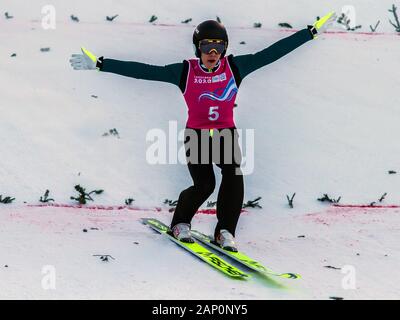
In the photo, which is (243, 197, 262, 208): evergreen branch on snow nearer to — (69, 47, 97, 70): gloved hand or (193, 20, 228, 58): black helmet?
(193, 20, 228, 58): black helmet

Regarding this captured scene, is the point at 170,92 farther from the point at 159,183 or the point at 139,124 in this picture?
the point at 159,183

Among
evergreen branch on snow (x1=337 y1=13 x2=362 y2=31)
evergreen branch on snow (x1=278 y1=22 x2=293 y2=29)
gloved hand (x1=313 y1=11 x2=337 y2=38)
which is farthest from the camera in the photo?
evergreen branch on snow (x1=337 y1=13 x2=362 y2=31)

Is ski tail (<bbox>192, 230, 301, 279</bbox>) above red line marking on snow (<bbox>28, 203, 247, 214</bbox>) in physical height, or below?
below

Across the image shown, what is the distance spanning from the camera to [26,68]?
39.0ft

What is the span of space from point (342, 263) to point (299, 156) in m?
3.39

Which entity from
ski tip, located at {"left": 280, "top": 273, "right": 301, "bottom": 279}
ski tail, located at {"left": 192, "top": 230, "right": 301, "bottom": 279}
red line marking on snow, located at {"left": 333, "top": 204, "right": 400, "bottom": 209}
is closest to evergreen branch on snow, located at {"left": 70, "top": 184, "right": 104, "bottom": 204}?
ski tail, located at {"left": 192, "top": 230, "right": 301, "bottom": 279}

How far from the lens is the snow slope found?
5.89 meters

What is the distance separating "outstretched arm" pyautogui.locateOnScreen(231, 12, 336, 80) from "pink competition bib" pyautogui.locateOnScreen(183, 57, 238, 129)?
0.14m

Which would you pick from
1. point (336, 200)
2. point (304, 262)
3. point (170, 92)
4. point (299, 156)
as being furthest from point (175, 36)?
point (304, 262)

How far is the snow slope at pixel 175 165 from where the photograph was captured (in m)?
5.89

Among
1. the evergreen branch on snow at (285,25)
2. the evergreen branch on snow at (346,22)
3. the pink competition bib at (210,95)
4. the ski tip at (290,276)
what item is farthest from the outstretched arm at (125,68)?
the evergreen branch on snow at (346,22)

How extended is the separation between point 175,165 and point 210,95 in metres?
2.76

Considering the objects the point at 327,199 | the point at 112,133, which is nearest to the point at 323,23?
the point at 327,199

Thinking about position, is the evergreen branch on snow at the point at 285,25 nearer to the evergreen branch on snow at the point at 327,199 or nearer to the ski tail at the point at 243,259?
the evergreen branch on snow at the point at 327,199
